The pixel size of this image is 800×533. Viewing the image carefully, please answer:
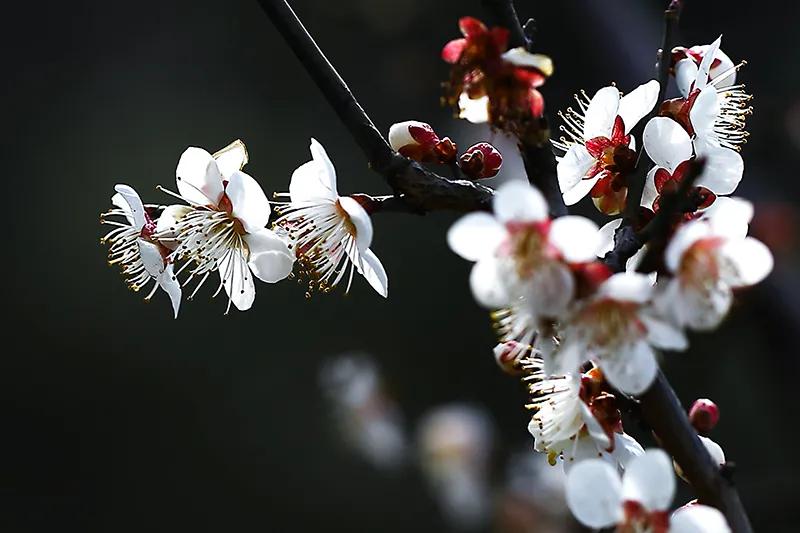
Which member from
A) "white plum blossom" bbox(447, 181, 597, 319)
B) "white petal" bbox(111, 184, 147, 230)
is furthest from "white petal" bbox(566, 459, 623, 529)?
"white petal" bbox(111, 184, 147, 230)

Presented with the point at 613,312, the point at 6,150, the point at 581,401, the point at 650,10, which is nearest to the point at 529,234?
the point at 613,312

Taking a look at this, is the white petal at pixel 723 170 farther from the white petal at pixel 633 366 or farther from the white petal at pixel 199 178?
the white petal at pixel 199 178

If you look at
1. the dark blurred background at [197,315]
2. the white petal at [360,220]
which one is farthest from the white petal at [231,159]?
the dark blurred background at [197,315]

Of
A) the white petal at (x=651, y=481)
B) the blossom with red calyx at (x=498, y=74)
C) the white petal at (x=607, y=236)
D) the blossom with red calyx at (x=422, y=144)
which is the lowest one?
the white petal at (x=651, y=481)

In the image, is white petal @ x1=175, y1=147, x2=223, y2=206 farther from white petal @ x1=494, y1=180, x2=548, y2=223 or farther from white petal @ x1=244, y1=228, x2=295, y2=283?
white petal @ x1=494, y1=180, x2=548, y2=223

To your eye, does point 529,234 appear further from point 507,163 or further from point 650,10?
point 650,10

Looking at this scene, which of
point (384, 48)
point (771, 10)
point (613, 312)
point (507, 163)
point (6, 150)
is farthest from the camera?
point (6, 150)

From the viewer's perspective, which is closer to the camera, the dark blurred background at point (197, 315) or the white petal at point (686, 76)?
the white petal at point (686, 76)
